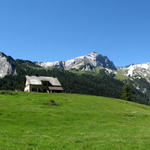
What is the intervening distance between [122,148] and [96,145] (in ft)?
8.00

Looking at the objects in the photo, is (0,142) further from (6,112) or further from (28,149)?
(6,112)

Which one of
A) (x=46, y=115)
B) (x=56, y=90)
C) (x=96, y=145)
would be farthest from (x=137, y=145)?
(x=56, y=90)

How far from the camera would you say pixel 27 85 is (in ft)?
360

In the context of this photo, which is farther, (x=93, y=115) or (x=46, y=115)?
(x=93, y=115)

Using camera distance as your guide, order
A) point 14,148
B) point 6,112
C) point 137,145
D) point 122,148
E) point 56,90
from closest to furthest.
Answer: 1. point 14,148
2. point 122,148
3. point 137,145
4. point 6,112
5. point 56,90

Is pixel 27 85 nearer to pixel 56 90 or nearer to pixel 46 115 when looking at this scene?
pixel 56 90

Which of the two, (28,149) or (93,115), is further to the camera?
(93,115)

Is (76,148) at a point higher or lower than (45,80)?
lower

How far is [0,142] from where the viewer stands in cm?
1856

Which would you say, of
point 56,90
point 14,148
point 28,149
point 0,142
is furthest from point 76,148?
point 56,90

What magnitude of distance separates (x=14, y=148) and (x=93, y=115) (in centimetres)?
3376

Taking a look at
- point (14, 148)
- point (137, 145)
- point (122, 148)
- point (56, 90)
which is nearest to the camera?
point (14, 148)

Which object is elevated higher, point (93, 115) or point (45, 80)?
point (45, 80)

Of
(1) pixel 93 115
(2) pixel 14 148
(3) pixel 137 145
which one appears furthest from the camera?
(1) pixel 93 115
